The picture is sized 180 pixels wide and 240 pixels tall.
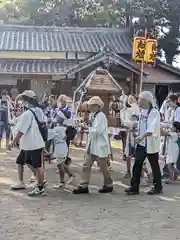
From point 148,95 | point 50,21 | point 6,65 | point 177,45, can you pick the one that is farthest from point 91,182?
point 50,21

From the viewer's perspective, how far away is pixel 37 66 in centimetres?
2358

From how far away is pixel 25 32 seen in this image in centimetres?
2725

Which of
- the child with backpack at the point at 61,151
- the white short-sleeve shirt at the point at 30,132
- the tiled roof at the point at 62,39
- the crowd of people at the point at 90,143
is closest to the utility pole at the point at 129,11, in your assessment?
the tiled roof at the point at 62,39

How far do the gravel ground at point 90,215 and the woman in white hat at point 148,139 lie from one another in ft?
0.80

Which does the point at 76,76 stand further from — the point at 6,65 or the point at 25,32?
the point at 25,32

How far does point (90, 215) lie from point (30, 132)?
181 centimetres

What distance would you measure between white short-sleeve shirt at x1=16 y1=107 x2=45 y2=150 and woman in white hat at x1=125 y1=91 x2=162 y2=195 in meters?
1.60

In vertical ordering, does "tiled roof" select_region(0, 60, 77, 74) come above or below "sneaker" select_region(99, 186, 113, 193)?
above

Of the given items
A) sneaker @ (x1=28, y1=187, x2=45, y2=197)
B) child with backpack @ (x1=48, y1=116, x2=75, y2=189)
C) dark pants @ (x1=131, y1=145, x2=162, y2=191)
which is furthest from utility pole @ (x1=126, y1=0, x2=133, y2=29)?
sneaker @ (x1=28, y1=187, x2=45, y2=197)

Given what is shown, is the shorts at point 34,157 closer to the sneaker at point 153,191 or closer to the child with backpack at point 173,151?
the sneaker at point 153,191

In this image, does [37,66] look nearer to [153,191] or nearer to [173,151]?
[173,151]

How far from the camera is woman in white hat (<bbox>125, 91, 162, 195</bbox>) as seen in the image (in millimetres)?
7273

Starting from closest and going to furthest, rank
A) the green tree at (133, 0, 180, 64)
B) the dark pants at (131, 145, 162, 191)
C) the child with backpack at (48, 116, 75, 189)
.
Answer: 1. the dark pants at (131, 145, 162, 191)
2. the child with backpack at (48, 116, 75, 189)
3. the green tree at (133, 0, 180, 64)

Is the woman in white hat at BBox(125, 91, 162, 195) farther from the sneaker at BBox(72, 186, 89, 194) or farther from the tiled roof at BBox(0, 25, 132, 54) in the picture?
the tiled roof at BBox(0, 25, 132, 54)
